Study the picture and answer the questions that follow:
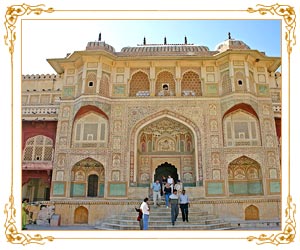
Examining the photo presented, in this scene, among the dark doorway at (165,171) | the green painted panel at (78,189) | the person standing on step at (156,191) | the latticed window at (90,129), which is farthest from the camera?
the dark doorway at (165,171)

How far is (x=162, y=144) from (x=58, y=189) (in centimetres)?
529

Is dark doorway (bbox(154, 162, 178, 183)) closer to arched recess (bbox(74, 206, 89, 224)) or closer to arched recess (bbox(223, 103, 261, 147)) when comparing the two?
arched recess (bbox(223, 103, 261, 147))

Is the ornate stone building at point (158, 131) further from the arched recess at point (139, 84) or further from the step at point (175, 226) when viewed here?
the step at point (175, 226)

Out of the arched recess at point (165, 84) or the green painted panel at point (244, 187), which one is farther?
the arched recess at point (165, 84)

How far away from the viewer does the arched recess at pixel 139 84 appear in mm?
14747

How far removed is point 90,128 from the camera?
13.9 meters

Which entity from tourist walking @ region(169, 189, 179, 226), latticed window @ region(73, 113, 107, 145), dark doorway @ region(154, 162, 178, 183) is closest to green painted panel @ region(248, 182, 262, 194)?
dark doorway @ region(154, 162, 178, 183)

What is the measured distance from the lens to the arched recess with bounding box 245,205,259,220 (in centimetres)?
1268

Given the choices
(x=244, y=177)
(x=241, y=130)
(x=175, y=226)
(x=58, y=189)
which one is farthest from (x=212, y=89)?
(x=58, y=189)

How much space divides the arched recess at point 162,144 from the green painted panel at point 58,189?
298 cm
